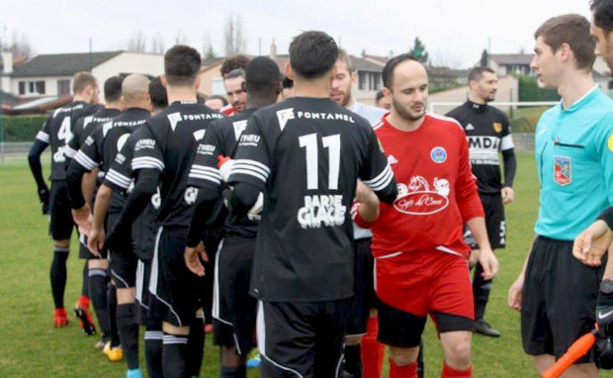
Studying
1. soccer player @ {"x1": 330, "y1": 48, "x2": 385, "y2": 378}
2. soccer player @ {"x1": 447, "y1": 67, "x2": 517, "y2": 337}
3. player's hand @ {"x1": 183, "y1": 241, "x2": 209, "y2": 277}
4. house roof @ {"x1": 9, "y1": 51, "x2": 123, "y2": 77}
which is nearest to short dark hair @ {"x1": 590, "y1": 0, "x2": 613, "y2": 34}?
soccer player @ {"x1": 330, "y1": 48, "x2": 385, "y2": 378}

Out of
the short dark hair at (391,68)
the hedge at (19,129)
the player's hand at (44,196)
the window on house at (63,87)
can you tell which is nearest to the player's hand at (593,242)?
the short dark hair at (391,68)

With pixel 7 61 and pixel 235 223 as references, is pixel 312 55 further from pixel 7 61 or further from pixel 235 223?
pixel 7 61

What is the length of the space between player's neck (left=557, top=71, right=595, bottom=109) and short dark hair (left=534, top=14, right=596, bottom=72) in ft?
0.14

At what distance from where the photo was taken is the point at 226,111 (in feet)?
21.8

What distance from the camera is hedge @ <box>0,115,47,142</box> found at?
36.7 metres

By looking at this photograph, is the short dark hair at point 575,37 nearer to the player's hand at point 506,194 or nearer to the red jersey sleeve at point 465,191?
the red jersey sleeve at point 465,191

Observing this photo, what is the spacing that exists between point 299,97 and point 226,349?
1.90 m

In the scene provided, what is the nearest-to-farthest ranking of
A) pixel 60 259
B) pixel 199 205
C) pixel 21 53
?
pixel 199 205 < pixel 60 259 < pixel 21 53

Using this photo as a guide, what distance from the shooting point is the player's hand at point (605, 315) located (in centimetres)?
332

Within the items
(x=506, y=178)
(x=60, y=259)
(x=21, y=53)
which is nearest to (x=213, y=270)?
(x=60, y=259)

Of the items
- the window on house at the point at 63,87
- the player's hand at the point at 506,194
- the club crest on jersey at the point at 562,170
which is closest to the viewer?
the club crest on jersey at the point at 562,170

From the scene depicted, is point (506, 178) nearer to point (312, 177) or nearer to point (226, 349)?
point (226, 349)

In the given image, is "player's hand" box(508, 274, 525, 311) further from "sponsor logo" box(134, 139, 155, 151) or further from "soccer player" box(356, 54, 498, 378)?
"sponsor logo" box(134, 139, 155, 151)

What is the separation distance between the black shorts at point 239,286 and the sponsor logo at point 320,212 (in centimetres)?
108
